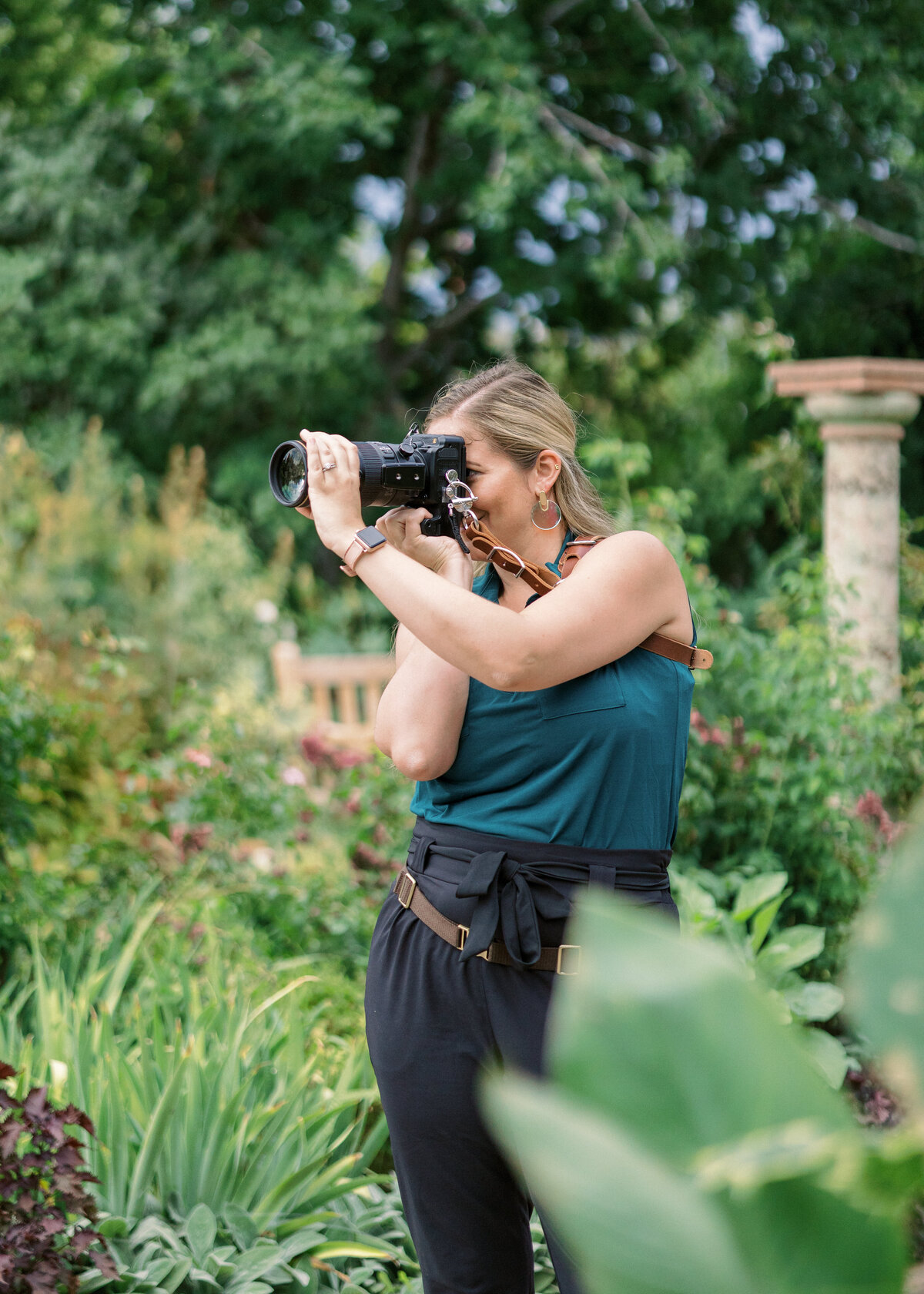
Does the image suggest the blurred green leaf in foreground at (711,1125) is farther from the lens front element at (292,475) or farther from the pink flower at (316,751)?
the pink flower at (316,751)

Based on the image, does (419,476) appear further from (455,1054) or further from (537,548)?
(455,1054)

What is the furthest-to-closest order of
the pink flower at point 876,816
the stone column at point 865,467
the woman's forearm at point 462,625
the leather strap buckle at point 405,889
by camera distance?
1. the stone column at point 865,467
2. the pink flower at point 876,816
3. the leather strap buckle at point 405,889
4. the woman's forearm at point 462,625

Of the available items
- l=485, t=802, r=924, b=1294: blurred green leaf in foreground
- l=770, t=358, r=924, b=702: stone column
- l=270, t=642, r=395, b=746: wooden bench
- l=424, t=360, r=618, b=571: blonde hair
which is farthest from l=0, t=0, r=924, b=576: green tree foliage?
l=485, t=802, r=924, b=1294: blurred green leaf in foreground

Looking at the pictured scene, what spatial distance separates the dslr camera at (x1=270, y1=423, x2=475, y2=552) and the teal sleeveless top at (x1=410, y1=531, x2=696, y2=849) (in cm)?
25

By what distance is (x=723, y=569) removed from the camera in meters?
8.39

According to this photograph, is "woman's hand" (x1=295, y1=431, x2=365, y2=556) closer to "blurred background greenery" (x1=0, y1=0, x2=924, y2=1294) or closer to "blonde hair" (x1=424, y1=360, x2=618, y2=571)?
"blonde hair" (x1=424, y1=360, x2=618, y2=571)

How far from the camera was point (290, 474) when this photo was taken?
1.68 meters

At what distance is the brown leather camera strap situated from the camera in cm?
153

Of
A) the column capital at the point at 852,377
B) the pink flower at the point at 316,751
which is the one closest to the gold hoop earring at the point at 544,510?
the pink flower at the point at 316,751

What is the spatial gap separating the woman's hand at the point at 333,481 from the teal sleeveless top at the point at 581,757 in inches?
10.9

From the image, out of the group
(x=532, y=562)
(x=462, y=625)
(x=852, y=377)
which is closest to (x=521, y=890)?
(x=462, y=625)

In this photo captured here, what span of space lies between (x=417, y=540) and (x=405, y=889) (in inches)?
19.2

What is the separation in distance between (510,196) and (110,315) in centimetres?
320

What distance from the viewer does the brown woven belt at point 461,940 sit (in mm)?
1438
